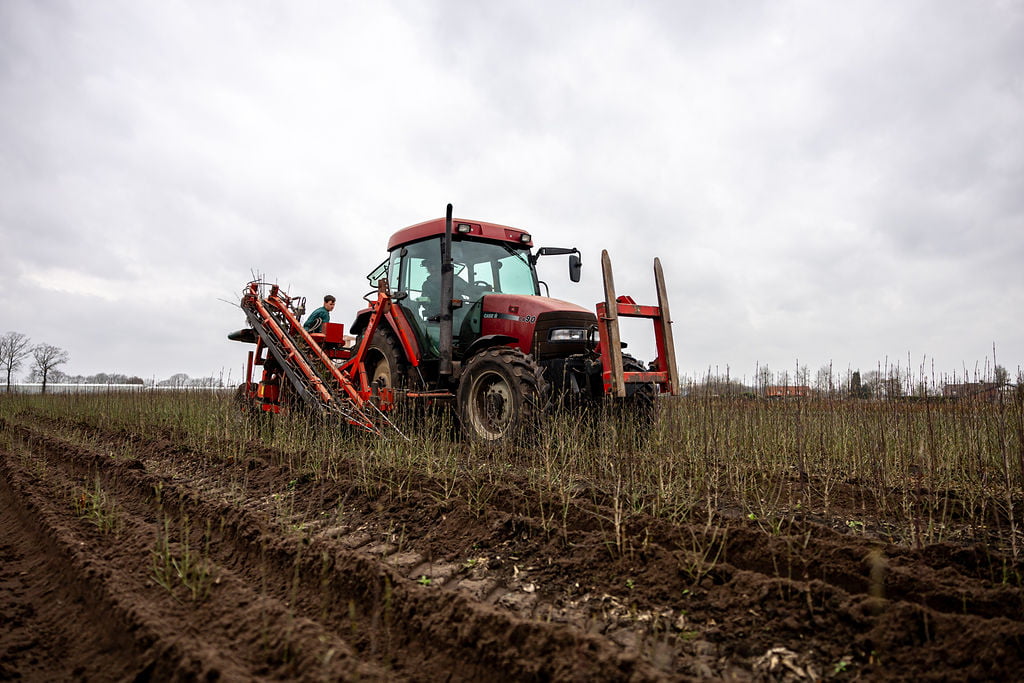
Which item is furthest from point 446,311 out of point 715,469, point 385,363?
point 715,469

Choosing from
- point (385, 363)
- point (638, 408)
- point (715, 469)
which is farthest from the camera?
point (385, 363)

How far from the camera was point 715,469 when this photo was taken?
5180mm

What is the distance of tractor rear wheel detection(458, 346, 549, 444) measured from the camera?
18.3 feet

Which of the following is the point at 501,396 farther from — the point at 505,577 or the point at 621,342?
the point at 505,577

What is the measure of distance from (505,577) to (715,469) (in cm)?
253

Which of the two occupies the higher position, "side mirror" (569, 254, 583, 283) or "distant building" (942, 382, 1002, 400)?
"side mirror" (569, 254, 583, 283)

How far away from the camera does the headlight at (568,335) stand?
20.6 feet

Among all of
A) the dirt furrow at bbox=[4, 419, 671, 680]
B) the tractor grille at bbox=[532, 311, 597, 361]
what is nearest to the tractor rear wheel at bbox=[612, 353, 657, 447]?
the tractor grille at bbox=[532, 311, 597, 361]

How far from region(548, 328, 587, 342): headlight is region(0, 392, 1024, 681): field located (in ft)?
3.50

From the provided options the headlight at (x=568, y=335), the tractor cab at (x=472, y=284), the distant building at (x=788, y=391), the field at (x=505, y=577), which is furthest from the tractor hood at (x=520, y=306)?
the distant building at (x=788, y=391)

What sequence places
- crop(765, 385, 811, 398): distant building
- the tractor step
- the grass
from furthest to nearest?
crop(765, 385, 811, 398): distant building
the tractor step
the grass

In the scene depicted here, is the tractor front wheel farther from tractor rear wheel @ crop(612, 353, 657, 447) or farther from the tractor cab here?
tractor rear wheel @ crop(612, 353, 657, 447)

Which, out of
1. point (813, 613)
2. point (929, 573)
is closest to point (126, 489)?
point (813, 613)

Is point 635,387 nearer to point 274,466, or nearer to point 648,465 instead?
point 648,465
